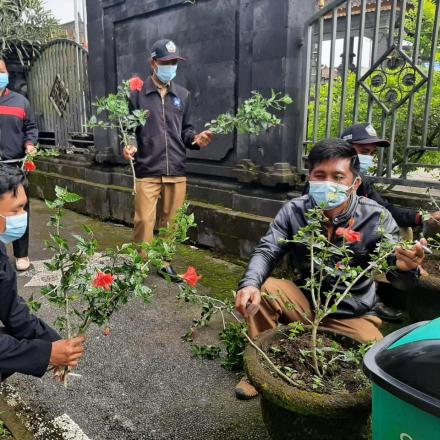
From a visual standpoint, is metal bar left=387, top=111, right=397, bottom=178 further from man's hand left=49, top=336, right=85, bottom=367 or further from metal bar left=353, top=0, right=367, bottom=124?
man's hand left=49, top=336, right=85, bottom=367

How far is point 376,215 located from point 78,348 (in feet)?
5.34

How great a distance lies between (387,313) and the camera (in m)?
3.47

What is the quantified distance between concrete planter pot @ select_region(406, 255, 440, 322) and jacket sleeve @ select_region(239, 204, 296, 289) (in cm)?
87

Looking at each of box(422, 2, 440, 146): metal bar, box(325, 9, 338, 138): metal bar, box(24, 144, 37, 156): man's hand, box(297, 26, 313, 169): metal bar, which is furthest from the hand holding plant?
box(422, 2, 440, 146): metal bar

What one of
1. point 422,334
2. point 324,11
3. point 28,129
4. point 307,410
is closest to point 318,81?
point 324,11

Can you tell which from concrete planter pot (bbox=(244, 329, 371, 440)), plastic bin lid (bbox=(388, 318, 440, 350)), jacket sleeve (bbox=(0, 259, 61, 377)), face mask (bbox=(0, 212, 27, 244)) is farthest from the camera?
face mask (bbox=(0, 212, 27, 244))

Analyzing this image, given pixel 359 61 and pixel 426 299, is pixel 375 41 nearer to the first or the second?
pixel 359 61

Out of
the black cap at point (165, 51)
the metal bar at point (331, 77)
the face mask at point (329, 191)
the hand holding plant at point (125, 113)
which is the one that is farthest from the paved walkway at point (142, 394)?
the black cap at point (165, 51)

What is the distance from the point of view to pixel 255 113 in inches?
149

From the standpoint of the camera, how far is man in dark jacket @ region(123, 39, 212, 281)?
422cm

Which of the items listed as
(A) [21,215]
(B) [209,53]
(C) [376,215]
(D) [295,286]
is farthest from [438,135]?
(A) [21,215]

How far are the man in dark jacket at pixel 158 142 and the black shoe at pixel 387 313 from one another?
1779 mm

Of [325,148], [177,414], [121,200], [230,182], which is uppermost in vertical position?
[325,148]

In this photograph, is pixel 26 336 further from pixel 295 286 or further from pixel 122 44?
pixel 122 44
